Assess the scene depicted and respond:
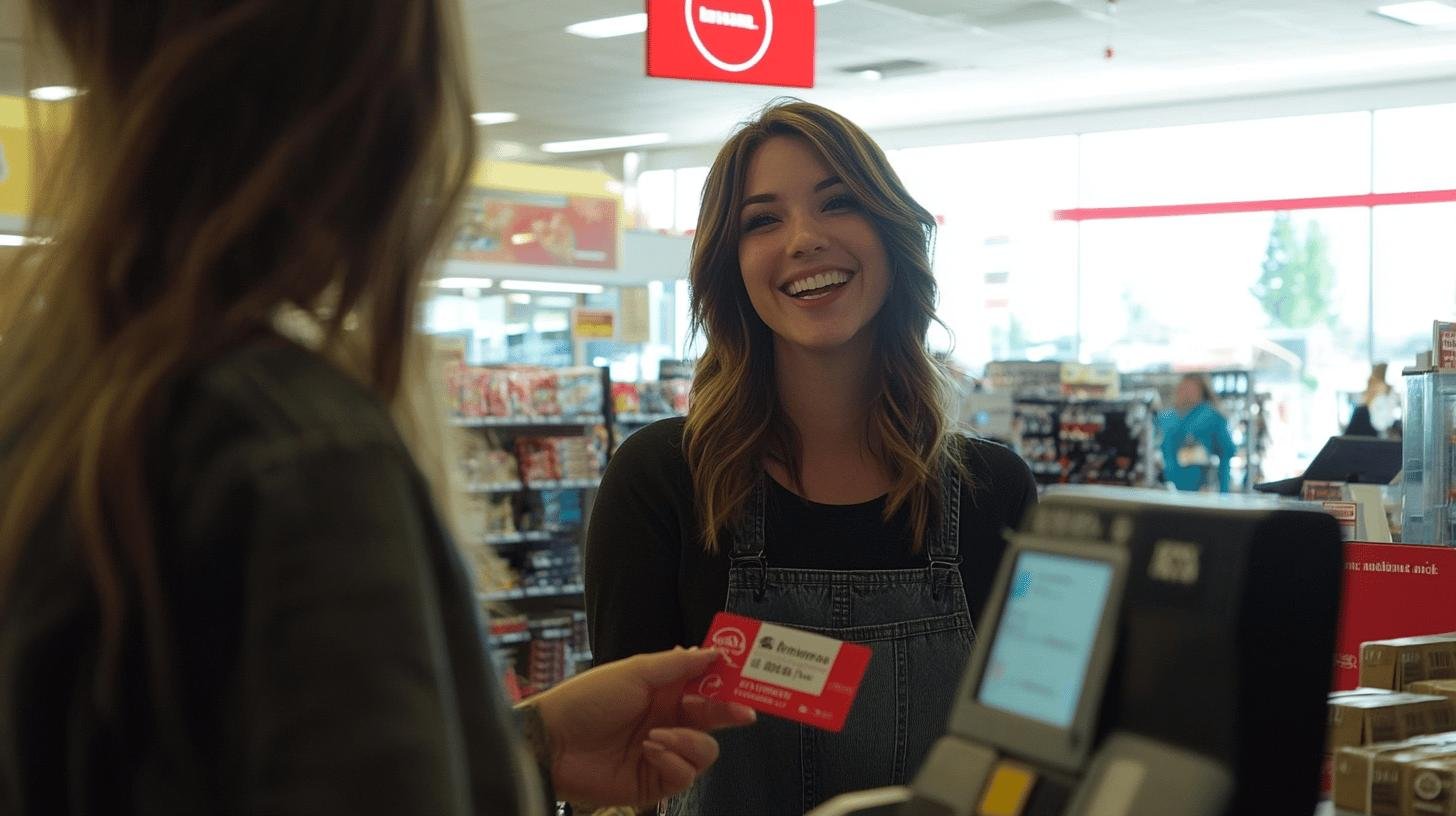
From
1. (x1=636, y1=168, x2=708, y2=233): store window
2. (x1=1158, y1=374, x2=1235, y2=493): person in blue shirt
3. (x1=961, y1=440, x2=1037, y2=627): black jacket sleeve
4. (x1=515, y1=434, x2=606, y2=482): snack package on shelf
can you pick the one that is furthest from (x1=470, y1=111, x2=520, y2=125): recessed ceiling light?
(x1=961, y1=440, x2=1037, y2=627): black jacket sleeve

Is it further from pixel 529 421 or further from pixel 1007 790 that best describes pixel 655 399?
pixel 1007 790

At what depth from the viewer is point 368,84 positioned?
2.57 ft

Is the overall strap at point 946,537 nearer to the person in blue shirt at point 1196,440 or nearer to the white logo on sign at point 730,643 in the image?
the white logo on sign at point 730,643

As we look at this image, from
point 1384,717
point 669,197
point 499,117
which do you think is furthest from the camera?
point 669,197

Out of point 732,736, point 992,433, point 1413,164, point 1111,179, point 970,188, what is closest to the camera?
point 732,736

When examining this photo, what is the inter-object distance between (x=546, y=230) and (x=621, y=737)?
696 cm

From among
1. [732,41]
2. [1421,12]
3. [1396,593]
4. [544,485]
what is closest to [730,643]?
[1396,593]

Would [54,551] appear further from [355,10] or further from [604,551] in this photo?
[604,551]

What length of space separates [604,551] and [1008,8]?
9.26m

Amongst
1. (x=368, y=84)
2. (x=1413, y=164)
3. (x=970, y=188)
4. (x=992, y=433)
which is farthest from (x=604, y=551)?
(x=970, y=188)

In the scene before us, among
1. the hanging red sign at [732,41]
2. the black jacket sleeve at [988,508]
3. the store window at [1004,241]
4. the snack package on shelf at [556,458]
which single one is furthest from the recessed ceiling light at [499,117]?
the black jacket sleeve at [988,508]

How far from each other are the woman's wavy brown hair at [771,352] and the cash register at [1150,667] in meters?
1.03

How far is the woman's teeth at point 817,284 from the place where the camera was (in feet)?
6.89

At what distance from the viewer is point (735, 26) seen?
18.0 feet
